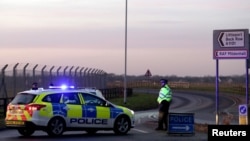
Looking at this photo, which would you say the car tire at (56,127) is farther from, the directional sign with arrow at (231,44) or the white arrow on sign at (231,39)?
the white arrow on sign at (231,39)

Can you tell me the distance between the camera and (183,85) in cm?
11669

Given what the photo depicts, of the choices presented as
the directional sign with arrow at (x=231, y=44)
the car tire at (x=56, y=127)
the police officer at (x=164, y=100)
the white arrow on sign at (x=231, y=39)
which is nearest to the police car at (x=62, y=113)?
the car tire at (x=56, y=127)

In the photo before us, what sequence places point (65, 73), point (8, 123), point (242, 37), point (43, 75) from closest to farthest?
1. point (8, 123)
2. point (242, 37)
3. point (43, 75)
4. point (65, 73)

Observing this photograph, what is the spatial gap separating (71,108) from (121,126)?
2.02m

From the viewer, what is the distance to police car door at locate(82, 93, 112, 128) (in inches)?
818

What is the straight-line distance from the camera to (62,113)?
66.0 ft

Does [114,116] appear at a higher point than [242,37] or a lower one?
lower

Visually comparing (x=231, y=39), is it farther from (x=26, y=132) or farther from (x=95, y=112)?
(x=26, y=132)

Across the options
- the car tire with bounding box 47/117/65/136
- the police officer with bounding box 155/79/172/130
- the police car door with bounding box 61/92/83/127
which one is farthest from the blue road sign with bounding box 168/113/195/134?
the car tire with bounding box 47/117/65/136

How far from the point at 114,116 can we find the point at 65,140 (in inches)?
115

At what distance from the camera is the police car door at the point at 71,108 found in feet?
66.5

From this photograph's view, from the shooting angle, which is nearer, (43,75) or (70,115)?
(70,115)

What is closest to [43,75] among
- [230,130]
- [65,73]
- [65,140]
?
[65,73]

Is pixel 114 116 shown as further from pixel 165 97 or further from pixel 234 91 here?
pixel 234 91
